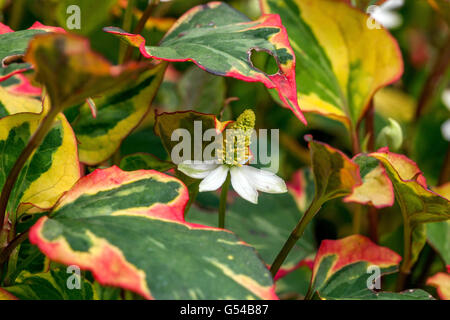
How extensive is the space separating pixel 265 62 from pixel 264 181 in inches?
5.8

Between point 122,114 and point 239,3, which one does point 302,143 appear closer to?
point 239,3

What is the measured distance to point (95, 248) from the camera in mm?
331

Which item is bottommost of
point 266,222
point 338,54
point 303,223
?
point 266,222

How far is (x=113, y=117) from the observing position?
0.57m

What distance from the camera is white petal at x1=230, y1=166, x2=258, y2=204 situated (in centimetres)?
45

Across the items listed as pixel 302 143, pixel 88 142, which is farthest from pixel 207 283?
pixel 302 143

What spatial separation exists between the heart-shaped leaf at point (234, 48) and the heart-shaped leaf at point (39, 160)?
11 centimetres

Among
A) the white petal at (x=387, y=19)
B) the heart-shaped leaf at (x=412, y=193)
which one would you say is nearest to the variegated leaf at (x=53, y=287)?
the heart-shaped leaf at (x=412, y=193)

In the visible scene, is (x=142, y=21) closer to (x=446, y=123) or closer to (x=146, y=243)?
(x=146, y=243)

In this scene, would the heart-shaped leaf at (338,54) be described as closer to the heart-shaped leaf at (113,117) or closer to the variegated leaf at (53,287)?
the heart-shaped leaf at (113,117)

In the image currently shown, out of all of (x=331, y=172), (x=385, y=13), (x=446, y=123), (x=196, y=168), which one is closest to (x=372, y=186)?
(x=331, y=172)

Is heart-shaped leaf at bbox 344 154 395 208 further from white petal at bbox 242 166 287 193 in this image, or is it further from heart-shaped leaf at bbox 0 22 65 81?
heart-shaped leaf at bbox 0 22 65 81

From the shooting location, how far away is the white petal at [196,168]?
1.49ft
